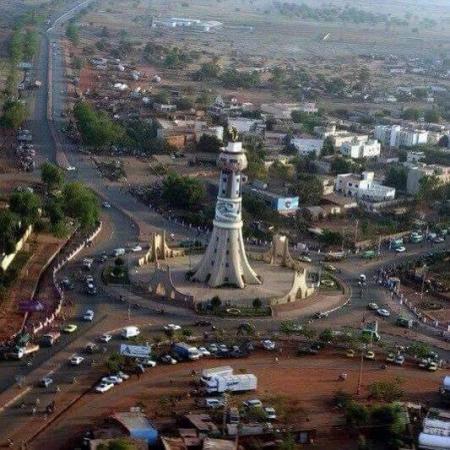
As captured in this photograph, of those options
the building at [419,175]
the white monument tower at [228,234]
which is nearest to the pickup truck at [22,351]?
the white monument tower at [228,234]

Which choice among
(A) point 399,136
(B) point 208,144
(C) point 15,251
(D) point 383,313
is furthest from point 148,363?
(A) point 399,136

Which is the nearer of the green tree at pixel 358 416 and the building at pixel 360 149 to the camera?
the green tree at pixel 358 416

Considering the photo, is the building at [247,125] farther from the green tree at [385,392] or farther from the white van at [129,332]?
the green tree at [385,392]

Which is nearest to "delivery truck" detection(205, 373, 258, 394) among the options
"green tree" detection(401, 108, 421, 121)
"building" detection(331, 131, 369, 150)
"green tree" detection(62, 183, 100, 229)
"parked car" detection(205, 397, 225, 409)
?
"parked car" detection(205, 397, 225, 409)

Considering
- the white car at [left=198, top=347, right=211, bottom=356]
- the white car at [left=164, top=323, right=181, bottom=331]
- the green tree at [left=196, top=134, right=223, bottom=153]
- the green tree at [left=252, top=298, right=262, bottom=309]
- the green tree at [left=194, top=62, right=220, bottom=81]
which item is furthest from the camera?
the green tree at [left=194, top=62, right=220, bottom=81]

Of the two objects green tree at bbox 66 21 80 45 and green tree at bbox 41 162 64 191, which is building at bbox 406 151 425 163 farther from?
green tree at bbox 66 21 80 45
